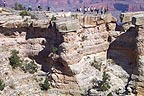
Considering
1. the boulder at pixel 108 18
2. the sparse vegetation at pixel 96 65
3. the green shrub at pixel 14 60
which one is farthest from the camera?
the boulder at pixel 108 18

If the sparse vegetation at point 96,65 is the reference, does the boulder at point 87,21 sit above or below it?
above

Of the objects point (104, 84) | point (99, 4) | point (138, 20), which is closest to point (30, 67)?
point (104, 84)

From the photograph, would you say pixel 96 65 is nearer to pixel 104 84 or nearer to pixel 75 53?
pixel 104 84

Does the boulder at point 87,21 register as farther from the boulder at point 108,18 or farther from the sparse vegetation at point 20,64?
the sparse vegetation at point 20,64

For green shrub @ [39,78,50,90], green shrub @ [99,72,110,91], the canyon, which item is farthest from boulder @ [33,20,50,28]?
green shrub @ [99,72,110,91]

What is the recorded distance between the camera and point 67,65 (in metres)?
27.8

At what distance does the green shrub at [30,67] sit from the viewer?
29.3 meters

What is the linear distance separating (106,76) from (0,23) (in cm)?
819

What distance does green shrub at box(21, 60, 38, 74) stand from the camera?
1153 inches

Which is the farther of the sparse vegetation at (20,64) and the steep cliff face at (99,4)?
the steep cliff face at (99,4)

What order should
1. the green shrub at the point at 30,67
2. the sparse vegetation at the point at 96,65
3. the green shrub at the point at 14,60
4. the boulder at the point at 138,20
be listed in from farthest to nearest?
1. the sparse vegetation at the point at 96,65
2. the green shrub at the point at 30,67
3. the green shrub at the point at 14,60
4. the boulder at the point at 138,20

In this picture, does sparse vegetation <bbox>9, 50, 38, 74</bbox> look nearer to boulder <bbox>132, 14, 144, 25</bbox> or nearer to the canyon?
the canyon

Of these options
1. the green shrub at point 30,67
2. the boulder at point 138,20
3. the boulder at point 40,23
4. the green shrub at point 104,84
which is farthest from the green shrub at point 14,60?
the boulder at point 138,20

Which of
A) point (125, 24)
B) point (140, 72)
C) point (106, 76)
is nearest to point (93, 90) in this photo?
point (106, 76)
